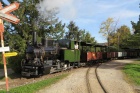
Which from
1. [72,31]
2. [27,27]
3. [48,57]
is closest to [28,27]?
[27,27]

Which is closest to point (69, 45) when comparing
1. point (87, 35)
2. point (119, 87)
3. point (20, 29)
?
point (119, 87)

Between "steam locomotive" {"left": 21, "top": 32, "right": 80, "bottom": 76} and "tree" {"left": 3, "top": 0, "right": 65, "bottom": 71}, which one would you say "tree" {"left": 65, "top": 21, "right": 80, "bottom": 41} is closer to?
"tree" {"left": 3, "top": 0, "right": 65, "bottom": 71}

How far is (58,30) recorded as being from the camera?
45.4 meters

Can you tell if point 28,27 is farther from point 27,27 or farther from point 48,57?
point 48,57

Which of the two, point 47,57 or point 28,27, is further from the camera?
point 28,27

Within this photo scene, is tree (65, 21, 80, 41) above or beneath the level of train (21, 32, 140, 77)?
above

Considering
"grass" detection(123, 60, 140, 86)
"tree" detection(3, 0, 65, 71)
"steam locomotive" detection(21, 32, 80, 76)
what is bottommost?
"grass" detection(123, 60, 140, 86)

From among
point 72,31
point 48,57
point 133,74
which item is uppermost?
point 72,31

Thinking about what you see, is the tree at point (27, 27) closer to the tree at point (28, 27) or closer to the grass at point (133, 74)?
the tree at point (28, 27)

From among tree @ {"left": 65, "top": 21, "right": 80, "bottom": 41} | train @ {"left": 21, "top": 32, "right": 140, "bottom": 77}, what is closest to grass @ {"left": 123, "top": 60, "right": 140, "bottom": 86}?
train @ {"left": 21, "top": 32, "right": 140, "bottom": 77}

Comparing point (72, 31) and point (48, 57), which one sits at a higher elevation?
point (72, 31)

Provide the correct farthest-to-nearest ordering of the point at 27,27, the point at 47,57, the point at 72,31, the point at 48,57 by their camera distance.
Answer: the point at 72,31, the point at 27,27, the point at 48,57, the point at 47,57

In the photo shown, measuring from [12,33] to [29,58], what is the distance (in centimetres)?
2510

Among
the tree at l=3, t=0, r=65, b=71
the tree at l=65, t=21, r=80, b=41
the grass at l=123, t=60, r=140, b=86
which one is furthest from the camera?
the tree at l=65, t=21, r=80, b=41
